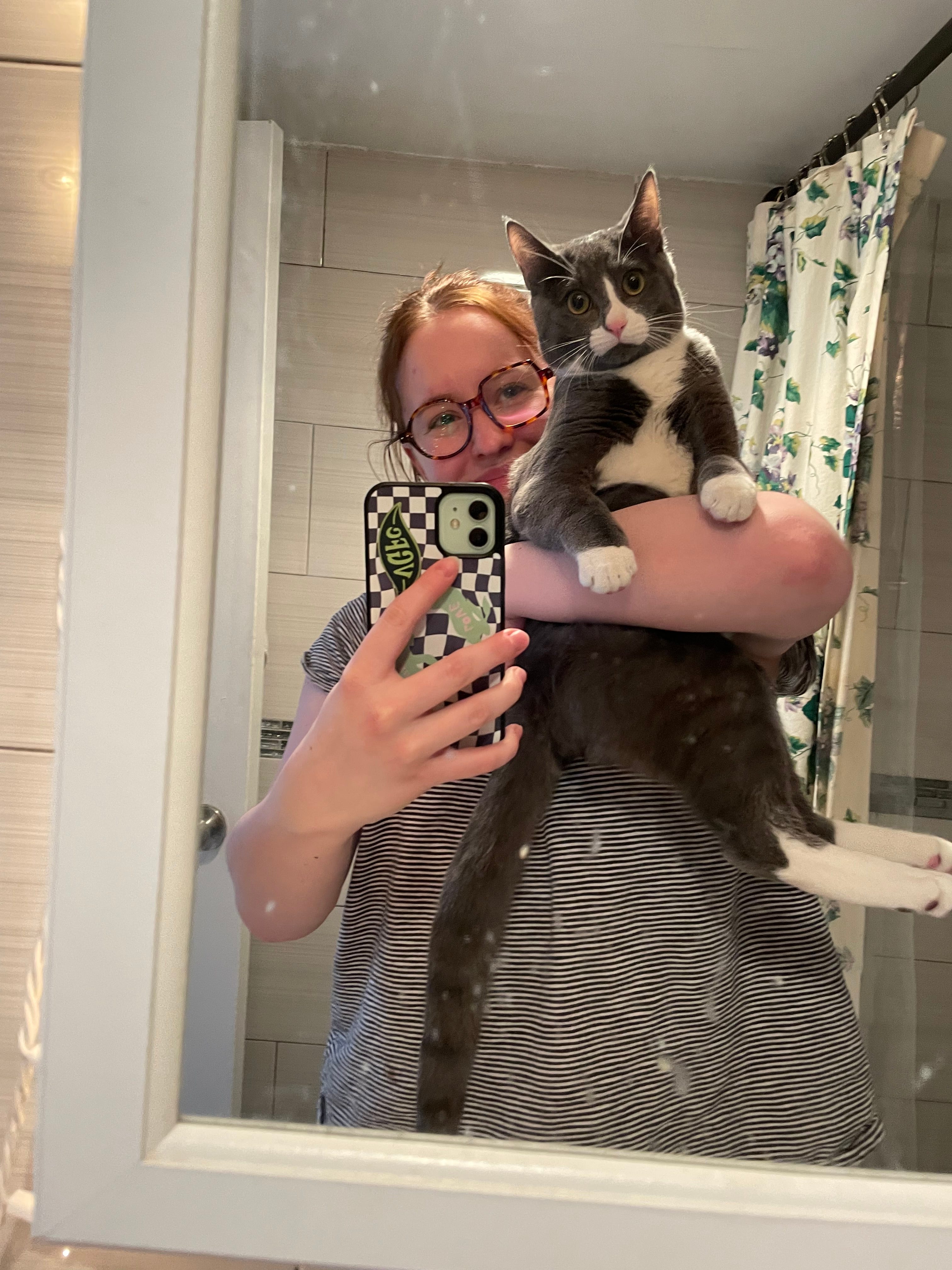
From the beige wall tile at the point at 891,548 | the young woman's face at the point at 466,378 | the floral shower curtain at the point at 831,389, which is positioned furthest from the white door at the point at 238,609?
the beige wall tile at the point at 891,548

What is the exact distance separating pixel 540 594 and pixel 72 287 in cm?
41

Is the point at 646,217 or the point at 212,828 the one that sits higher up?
the point at 646,217

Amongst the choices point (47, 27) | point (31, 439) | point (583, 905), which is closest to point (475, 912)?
point (583, 905)

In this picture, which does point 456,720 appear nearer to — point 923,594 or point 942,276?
point 923,594

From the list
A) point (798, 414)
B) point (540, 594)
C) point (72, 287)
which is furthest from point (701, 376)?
point (72, 287)

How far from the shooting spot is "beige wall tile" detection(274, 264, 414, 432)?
0.63m

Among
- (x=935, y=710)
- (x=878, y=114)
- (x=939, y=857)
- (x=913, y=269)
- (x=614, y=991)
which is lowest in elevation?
(x=614, y=991)

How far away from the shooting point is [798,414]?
0.64 metres

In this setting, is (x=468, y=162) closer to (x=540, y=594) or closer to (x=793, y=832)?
(x=540, y=594)

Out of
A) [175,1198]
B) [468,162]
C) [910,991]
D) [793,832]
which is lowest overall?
[175,1198]

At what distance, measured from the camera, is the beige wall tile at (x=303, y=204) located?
63cm

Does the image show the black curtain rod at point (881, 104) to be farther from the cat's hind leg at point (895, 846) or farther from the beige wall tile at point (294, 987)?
the beige wall tile at point (294, 987)

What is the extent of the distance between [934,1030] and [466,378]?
61cm

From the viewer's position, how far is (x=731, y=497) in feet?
1.97
